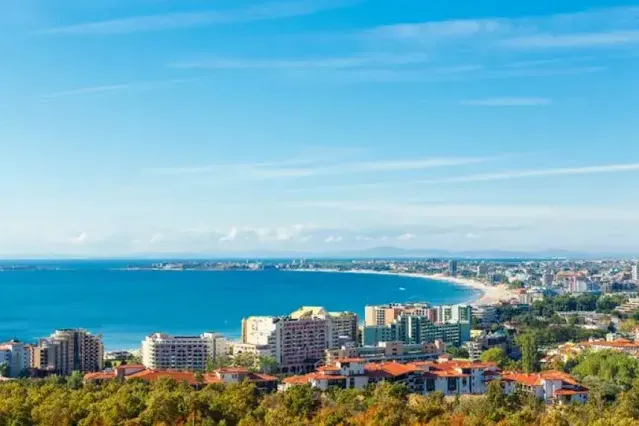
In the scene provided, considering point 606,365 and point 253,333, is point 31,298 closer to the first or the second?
point 253,333

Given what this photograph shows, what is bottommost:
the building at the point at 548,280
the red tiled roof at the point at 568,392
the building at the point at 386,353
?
the building at the point at 548,280

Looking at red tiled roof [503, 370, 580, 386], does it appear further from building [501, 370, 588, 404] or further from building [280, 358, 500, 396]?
building [280, 358, 500, 396]

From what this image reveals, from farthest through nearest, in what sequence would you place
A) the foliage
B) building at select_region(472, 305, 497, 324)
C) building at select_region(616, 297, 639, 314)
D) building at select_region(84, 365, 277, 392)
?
building at select_region(616, 297, 639, 314)
building at select_region(472, 305, 497, 324)
building at select_region(84, 365, 277, 392)
the foliage

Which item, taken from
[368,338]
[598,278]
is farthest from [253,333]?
[598,278]

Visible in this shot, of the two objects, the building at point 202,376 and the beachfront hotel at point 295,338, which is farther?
the beachfront hotel at point 295,338

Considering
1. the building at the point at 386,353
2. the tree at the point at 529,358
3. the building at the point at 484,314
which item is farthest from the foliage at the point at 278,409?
the building at the point at 484,314

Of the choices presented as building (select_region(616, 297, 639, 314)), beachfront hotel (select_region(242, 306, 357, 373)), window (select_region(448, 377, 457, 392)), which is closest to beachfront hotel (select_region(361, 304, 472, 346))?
beachfront hotel (select_region(242, 306, 357, 373))

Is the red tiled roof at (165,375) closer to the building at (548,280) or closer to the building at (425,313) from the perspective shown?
the building at (425,313)
